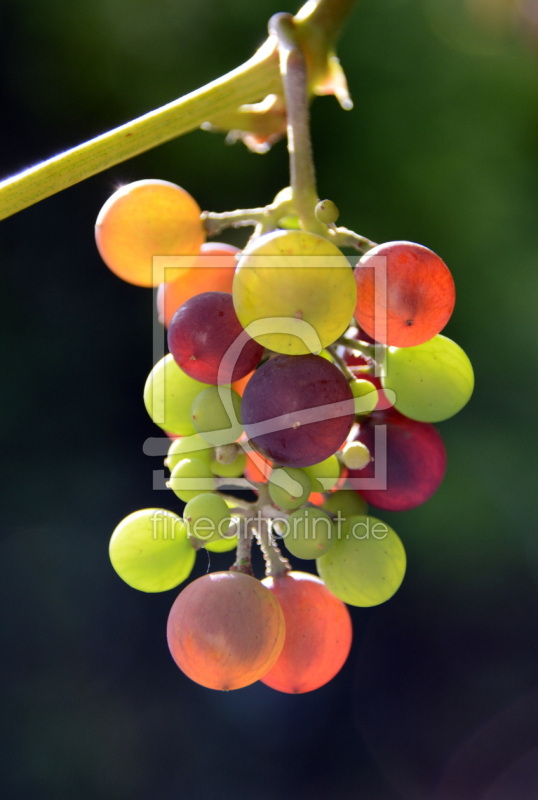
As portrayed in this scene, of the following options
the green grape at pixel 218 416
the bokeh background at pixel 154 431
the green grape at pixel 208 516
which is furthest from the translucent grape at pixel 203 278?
the bokeh background at pixel 154 431

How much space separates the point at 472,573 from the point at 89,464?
3.55 ft

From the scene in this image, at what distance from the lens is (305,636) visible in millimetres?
676

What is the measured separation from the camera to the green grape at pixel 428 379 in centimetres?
70

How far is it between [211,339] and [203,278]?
0.15 meters

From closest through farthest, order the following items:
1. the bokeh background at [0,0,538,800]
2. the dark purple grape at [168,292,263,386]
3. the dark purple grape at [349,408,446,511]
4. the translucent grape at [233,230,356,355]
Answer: the translucent grape at [233,230,356,355], the dark purple grape at [168,292,263,386], the dark purple grape at [349,408,446,511], the bokeh background at [0,0,538,800]

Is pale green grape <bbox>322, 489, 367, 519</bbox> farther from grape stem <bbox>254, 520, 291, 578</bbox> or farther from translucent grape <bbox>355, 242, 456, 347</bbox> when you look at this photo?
translucent grape <bbox>355, 242, 456, 347</bbox>

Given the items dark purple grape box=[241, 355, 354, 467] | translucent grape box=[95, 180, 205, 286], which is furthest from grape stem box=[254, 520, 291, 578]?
translucent grape box=[95, 180, 205, 286]

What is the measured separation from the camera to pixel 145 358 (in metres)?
1.67

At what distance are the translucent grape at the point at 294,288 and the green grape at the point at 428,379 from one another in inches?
7.5

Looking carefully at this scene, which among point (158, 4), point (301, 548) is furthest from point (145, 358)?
point (301, 548)

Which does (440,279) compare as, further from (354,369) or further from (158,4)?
(158,4)

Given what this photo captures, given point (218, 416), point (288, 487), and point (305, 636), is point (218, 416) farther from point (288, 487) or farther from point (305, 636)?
point (305, 636)

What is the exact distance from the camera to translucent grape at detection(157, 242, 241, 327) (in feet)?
2.37

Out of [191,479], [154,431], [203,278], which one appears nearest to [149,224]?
[203,278]
